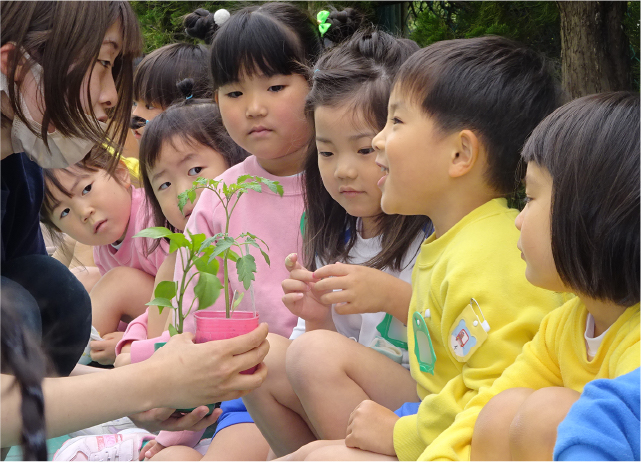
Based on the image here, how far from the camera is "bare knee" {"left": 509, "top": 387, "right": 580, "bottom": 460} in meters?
1.23

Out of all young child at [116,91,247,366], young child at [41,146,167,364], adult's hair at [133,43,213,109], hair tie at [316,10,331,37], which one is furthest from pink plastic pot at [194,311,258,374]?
adult's hair at [133,43,213,109]

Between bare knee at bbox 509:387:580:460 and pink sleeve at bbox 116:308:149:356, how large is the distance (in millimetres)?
1974

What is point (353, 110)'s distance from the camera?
2225 millimetres

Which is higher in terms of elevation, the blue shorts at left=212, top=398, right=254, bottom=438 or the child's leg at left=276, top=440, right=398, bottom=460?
the child's leg at left=276, top=440, right=398, bottom=460

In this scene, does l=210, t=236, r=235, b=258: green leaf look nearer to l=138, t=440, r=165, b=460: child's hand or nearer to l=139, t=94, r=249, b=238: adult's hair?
l=138, t=440, r=165, b=460: child's hand

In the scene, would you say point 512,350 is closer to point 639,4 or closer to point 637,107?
point 637,107

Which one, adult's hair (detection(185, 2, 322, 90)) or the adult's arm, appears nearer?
the adult's arm

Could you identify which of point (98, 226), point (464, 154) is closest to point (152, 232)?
point (464, 154)

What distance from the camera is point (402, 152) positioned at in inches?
74.6

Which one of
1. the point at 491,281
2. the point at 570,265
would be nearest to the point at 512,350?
the point at 491,281

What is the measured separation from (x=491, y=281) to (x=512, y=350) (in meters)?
0.17

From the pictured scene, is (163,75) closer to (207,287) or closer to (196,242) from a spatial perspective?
(196,242)

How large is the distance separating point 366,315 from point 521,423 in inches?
39.9

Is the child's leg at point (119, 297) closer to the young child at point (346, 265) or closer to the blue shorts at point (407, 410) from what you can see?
the young child at point (346, 265)
